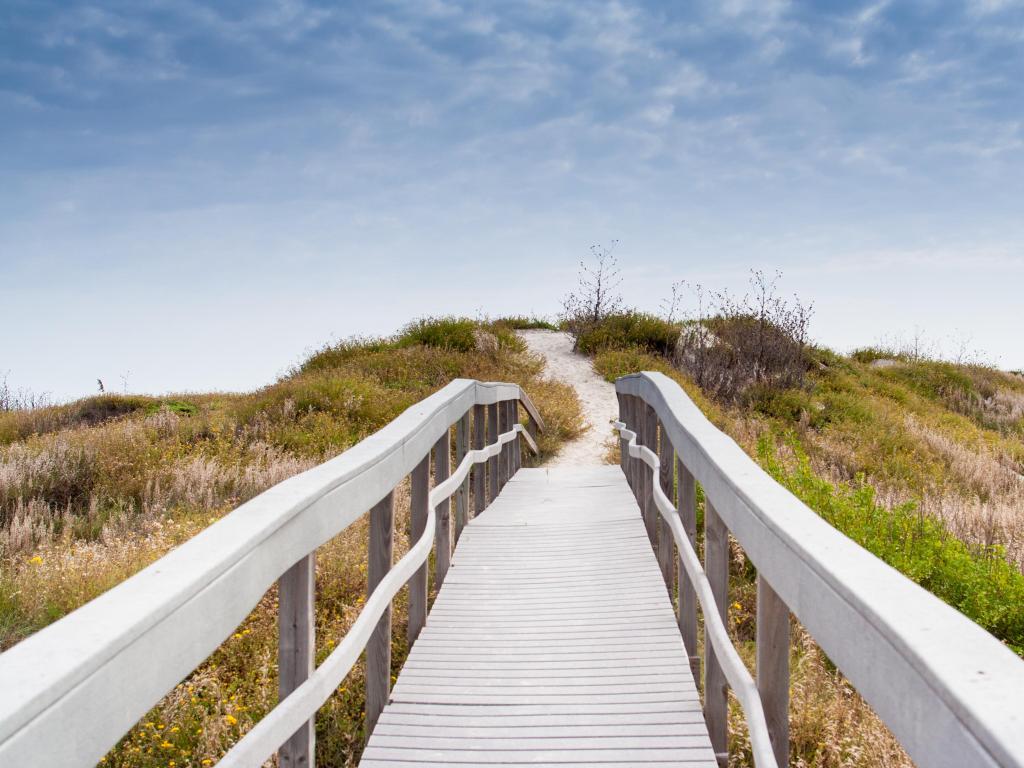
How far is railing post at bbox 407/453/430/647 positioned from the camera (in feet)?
12.4

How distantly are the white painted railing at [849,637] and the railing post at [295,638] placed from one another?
1210mm

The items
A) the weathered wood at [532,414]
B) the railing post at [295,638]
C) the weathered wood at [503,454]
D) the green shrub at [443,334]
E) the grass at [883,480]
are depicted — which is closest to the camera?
the railing post at [295,638]

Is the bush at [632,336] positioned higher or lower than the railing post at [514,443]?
higher

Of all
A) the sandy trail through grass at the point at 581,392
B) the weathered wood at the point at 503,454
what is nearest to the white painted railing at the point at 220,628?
the weathered wood at the point at 503,454

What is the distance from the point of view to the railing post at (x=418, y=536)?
3.78m

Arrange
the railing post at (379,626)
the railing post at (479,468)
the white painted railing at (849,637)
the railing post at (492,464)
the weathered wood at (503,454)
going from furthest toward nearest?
1. the weathered wood at (503,454)
2. the railing post at (492,464)
3. the railing post at (479,468)
4. the railing post at (379,626)
5. the white painted railing at (849,637)

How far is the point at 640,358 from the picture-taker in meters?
18.6

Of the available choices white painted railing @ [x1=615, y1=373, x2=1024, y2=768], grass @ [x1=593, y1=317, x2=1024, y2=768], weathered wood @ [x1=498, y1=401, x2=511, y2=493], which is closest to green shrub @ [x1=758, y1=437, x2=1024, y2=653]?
grass @ [x1=593, y1=317, x2=1024, y2=768]

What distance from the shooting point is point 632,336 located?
21.5m

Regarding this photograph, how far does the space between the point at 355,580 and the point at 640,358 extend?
1392 centimetres

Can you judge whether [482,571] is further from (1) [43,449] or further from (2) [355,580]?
(1) [43,449]

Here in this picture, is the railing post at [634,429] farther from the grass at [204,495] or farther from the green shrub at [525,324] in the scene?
the green shrub at [525,324]

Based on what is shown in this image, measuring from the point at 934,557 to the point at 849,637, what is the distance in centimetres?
536

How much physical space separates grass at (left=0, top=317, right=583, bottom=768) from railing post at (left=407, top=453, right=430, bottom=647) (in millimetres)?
499
